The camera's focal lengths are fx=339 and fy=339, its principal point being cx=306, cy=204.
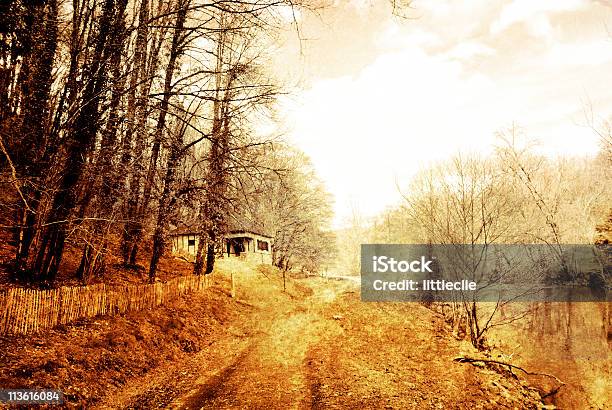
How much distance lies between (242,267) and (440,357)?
17.8 metres

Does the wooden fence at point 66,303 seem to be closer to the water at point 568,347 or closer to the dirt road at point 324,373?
the dirt road at point 324,373

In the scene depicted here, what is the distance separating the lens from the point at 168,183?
1005 centimetres

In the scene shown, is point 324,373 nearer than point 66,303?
No

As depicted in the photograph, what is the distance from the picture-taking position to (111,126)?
7.44 meters

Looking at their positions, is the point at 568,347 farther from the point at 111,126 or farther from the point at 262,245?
the point at 262,245

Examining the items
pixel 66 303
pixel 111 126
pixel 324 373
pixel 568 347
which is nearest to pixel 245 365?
pixel 324 373

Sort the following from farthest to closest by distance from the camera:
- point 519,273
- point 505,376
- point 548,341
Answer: point 548,341, point 519,273, point 505,376

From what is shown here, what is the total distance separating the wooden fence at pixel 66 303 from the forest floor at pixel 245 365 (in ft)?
0.92

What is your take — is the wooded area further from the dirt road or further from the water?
the water

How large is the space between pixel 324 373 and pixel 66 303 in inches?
239

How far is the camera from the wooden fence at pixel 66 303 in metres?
6.42

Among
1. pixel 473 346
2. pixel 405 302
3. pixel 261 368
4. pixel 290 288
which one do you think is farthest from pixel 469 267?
pixel 290 288

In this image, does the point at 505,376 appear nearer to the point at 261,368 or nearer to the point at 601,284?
the point at 261,368

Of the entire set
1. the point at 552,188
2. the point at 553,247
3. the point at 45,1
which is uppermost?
the point at 45,1
